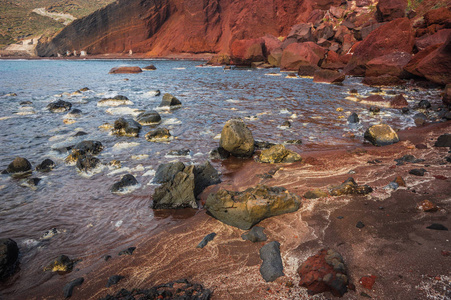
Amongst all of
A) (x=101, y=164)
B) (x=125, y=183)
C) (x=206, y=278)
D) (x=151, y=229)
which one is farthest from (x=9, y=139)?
(x=206, y=278)

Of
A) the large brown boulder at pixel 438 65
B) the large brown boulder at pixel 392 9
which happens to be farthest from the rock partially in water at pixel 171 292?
the large brown boulder at pixel 392 9

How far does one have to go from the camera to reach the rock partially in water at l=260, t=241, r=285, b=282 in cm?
253

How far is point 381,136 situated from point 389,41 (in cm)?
1613

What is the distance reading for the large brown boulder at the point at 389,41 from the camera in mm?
17938

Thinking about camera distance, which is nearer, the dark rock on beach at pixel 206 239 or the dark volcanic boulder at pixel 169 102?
the dark rock on beach at pixel 206 239

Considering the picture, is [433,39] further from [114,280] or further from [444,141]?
[114,280]

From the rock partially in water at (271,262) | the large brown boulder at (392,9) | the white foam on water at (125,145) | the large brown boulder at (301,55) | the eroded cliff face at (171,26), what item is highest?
the eroded cliff face at (171,26)

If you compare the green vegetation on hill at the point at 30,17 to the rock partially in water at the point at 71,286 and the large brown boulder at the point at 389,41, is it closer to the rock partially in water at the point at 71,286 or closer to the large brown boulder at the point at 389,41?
the large brown boulder at the point at 389,41

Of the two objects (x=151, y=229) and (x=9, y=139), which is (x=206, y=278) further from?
(x=9, y=139)

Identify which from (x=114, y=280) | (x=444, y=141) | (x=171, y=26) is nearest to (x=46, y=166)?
(x=114, y=280)

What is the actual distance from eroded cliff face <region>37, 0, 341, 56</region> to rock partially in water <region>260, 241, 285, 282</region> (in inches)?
2057

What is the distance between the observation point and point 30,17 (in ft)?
311

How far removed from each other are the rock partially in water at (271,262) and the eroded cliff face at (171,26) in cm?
5225

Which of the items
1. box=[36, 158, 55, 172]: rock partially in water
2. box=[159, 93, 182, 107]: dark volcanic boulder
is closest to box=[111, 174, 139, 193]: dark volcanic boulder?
box=[36, 158, 55, 172]: rock partially in water
